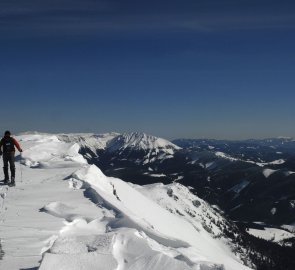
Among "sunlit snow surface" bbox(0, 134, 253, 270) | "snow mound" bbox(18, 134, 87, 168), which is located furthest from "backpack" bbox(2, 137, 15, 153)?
"snow mound" bbox(18, 134, 87, 168)

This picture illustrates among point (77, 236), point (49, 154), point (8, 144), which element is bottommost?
point (49, 154)

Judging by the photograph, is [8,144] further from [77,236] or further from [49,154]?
[49,154]

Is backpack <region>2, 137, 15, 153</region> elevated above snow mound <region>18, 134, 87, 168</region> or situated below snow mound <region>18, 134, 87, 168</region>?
above

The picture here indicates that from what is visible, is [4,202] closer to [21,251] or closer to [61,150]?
[21,251]

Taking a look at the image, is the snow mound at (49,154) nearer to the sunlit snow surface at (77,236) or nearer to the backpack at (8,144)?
the sunlit snow surface at (77,236)

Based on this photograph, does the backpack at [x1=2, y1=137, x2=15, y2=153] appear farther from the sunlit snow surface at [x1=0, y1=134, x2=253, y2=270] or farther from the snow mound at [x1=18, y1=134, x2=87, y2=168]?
the snow mound at [x1=18, y1=134, x2=87, y2=168]

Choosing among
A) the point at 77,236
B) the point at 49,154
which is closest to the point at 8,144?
the point at 77,236

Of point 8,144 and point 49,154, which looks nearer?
point 8,144

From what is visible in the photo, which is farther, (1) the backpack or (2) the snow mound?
(2) the snow mound

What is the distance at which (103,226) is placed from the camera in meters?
20.7

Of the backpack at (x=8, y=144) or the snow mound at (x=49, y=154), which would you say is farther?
the snow mound at (x=49, y=154)

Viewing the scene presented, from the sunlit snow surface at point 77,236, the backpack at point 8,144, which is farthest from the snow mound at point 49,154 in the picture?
the backpack at point 8,144

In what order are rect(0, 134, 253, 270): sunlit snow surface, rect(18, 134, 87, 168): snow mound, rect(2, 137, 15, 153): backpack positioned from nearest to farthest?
rect(0, 134, 253, 270): sunlit snow surface < rect(2, 137, 15, 153): backpack < rect(18, 134, 87, 168): snow mound

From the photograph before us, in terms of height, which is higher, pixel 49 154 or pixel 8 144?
pixel 8 144
